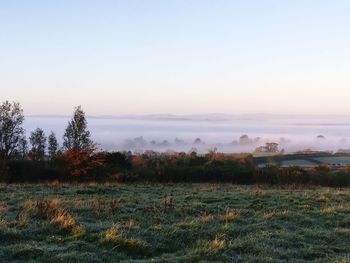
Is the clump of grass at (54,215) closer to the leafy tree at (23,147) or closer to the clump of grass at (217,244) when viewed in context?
the clump of grass at (217,244)

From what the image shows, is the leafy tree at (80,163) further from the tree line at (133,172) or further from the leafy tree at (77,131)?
Answer: the leafy tree at (77,131)

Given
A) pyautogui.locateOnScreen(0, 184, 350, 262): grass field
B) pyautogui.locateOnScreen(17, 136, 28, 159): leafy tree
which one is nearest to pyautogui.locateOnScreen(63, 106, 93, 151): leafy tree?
pyautogui.locateOnScreen(17, 136, 28, 159): leafy tree

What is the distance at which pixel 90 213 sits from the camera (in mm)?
13383

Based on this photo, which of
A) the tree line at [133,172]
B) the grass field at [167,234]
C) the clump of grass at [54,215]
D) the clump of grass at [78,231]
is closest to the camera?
the grass field at [167,234]

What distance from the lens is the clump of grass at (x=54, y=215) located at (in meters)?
10.9

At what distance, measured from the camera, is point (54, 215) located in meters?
12.1

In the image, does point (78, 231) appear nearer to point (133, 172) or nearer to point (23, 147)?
point (133, 172)

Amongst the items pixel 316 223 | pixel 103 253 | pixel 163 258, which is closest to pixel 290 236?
pixel 316 223


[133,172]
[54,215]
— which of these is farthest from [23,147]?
[54,215]

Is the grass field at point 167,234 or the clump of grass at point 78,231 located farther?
the clump of grass at point 78,231

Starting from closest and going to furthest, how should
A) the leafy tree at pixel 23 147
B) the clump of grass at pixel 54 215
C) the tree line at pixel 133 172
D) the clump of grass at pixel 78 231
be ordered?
the clump of grass at pixel 78 231
the clump of grass at pixel 54 215
the tree line at pixel 133 172
the leafy tree at pixel 23 147

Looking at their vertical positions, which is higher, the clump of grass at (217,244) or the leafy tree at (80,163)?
the clump of grass at (217,244)

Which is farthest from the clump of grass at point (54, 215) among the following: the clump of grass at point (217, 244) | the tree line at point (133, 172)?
the tree line at point (133, 172)

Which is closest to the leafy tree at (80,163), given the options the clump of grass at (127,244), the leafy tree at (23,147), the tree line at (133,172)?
the tree line at (133,172)
